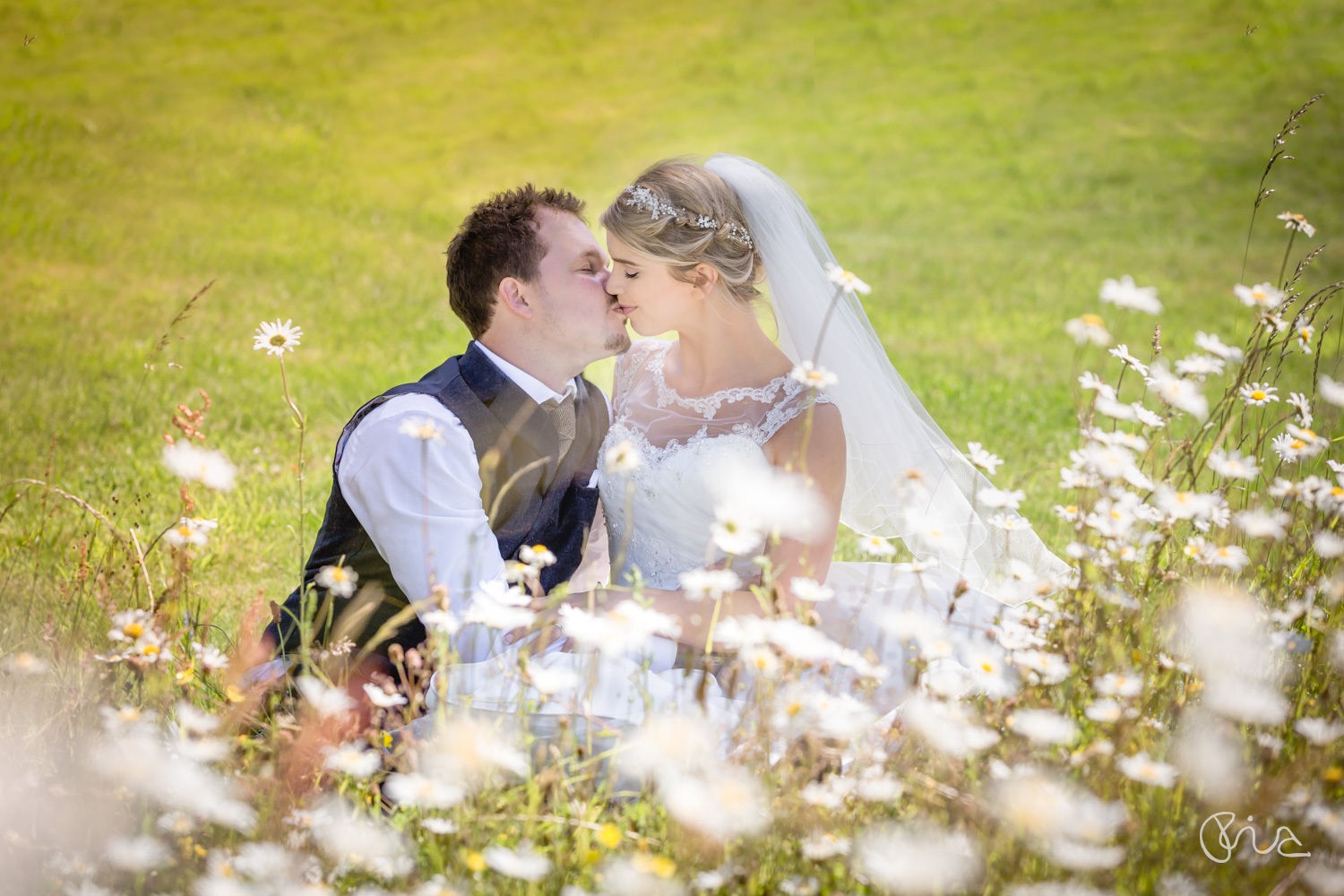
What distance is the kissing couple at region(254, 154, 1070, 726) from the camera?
3.06m

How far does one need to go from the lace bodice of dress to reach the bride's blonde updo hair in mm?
437

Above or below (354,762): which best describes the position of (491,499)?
below

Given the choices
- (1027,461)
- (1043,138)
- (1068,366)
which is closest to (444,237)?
(1068,366)

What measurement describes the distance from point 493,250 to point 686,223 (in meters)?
0.75

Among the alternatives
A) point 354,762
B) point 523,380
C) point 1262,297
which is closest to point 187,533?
point 354,762

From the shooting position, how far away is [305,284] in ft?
34.3

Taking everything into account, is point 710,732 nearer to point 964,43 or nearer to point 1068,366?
point 1068,366

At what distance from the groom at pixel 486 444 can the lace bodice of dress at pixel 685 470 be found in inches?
7.8

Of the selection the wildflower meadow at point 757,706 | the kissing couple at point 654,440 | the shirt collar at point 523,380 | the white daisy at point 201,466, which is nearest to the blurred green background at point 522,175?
the wildflower meadow at point 757,706

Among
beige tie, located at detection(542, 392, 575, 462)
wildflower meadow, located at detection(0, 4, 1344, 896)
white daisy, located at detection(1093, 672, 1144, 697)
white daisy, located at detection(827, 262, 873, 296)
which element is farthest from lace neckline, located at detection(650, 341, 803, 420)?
white daisy, located at detection(1093, 672, 1144, 697)

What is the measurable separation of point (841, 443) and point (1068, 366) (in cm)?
617

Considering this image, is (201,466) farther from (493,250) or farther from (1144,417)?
(1144,417)

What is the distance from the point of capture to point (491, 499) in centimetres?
339

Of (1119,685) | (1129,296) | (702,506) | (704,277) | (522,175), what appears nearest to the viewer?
(1119,685)
